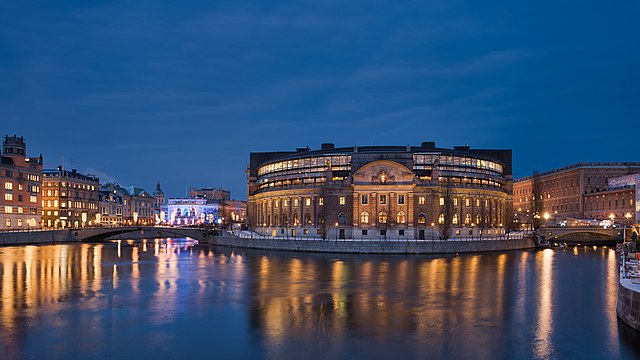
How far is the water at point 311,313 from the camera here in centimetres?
2873

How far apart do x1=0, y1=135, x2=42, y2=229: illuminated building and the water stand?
79.9 m

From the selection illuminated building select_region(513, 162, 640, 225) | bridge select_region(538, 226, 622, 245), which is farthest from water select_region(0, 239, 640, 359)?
illuminated building select_region(513, 162, 640, 225)

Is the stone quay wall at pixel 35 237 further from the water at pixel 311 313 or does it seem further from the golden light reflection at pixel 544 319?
the golden light reflection at pixel 544 319

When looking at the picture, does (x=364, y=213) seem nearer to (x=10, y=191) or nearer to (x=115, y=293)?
(x=115, y=293)

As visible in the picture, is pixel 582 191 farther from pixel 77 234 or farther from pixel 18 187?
pixel 18 187

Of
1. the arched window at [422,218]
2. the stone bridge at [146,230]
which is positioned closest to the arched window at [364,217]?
the arched window at [422,218]

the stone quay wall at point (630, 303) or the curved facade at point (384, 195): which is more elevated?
the curved facade at point (384, 195)

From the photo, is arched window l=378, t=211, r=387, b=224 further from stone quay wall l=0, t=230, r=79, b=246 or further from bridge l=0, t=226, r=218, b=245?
stone quay wall l=0, t=230, r=79, b=246

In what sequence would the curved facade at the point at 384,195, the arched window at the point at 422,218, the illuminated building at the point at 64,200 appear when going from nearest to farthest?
the curved facade at the point at 384,195, the arched window at the point at 422,218, the illuminated building at the point at 64,200

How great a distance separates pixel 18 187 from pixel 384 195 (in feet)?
316

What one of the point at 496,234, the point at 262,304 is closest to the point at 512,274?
the point at 262,304

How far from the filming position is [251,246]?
10525 cm

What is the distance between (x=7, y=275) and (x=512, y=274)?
57.2 meters

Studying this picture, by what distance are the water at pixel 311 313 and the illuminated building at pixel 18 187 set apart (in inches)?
3145
